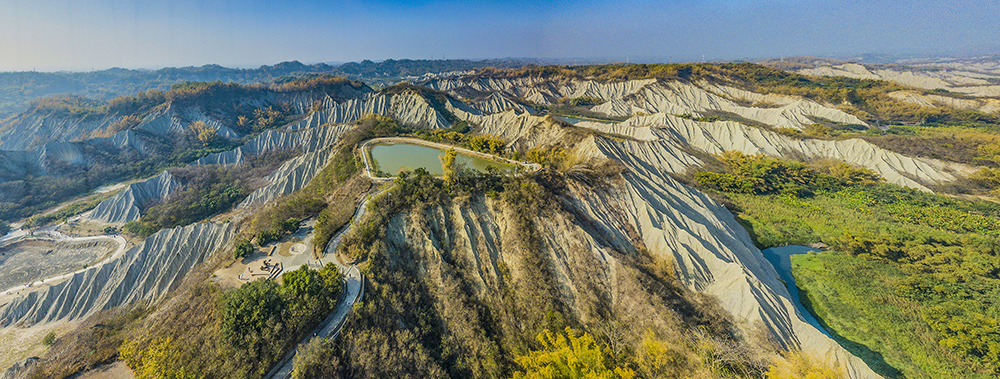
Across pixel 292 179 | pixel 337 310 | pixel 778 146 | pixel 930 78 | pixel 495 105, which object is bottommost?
pixel 337 310

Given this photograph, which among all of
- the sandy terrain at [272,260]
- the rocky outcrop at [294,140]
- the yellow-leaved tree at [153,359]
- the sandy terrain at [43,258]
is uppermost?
the rocky outcrop at [294,140]

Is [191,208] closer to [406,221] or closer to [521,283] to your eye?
[406,221]

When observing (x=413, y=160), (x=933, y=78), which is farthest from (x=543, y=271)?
(x=933, y=78)

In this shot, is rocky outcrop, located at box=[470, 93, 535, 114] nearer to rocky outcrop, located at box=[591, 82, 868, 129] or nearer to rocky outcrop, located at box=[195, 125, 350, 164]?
rocky outcrop, located at box=[591, 82, 868, 129]

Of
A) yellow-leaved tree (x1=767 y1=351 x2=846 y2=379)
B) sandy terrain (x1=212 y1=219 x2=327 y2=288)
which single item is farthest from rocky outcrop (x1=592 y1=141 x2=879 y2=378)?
sandy terrain (x1=212 y1=219 x2=327 y2=288)

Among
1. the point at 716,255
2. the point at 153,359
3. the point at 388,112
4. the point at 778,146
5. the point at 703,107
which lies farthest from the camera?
the point at 703,107

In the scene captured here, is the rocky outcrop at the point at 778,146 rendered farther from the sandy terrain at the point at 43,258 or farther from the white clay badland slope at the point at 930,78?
the white clay badland slope at the point at 930,78

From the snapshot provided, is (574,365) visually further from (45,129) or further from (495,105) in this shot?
(45,129)

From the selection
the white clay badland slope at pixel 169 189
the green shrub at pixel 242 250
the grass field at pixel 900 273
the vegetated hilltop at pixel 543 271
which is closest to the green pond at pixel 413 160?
the vegetated hilltop at pixel 543 271
